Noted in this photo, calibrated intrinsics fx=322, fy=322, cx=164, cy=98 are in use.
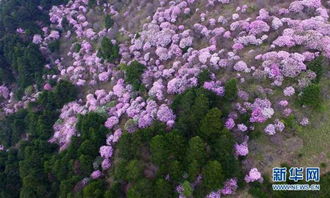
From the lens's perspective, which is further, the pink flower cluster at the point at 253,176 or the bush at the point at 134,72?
the bush at the point at 134,72

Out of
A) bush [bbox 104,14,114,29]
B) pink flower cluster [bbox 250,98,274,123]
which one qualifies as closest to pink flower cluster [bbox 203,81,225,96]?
pink flower cluster [bbox 250,98,274,123]

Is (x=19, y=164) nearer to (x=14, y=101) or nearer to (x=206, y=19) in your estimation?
(x=14, y=101)

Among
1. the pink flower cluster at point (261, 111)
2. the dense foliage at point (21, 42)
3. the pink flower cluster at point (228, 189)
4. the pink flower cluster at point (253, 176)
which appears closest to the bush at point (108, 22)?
the dense foliage at point (21, 42)

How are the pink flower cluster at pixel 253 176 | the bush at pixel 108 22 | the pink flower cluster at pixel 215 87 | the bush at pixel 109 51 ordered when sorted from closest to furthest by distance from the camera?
the pink flower cluster at pixel 253 176 < the pink flower cluster at pixel 215 87 < the bush at pixel 109 51 < the bush at pixel 108 22

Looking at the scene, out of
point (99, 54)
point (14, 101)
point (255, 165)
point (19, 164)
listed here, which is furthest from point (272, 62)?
point (14, 101)

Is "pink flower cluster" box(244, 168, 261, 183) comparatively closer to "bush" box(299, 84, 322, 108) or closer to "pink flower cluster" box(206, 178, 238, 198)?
"pink flower cluster" box(206, 178, 238, 198)

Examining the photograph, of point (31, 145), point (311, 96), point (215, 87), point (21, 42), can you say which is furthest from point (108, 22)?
point (311, 96)

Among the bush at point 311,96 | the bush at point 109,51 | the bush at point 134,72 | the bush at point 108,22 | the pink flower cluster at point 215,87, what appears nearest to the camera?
the bush at point 311,96

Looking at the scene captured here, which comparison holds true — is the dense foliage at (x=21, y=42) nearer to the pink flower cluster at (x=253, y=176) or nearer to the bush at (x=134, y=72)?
the bush at (x=134, y=72)

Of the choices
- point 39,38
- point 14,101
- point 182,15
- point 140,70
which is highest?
point 182,15

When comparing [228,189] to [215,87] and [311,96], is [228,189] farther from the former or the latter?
[311,96]

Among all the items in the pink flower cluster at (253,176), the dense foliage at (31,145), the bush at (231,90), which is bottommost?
the dense foliage at (31,145)
